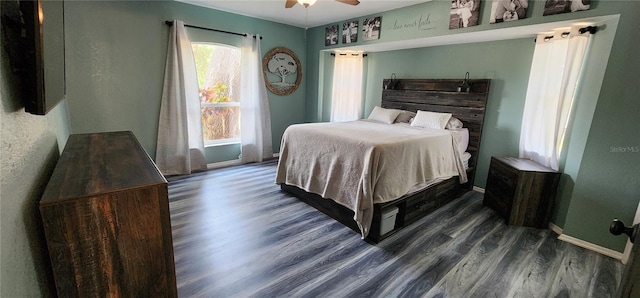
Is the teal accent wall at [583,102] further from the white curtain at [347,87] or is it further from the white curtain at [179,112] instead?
the white curtain at [179,112]

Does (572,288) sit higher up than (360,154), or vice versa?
(360,154)

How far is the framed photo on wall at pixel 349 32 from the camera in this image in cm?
414

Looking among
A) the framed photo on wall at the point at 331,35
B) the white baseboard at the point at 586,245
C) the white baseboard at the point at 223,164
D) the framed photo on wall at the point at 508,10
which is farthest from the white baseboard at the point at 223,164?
the white baseboard at the point at 586,245

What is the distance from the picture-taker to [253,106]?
4.55 meters

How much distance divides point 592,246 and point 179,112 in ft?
15.7

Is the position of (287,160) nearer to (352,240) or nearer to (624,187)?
(352,240)

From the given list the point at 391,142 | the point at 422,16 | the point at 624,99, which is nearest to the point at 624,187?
the point at 624,99

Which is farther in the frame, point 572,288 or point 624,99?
point 624,99

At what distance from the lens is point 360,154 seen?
2461mm

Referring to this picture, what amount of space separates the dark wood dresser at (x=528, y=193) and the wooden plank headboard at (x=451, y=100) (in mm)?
788

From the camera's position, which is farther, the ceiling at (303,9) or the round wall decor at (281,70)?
the round wall decor at (281,70)

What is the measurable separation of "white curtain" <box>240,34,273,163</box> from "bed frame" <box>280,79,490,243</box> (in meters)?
1.52

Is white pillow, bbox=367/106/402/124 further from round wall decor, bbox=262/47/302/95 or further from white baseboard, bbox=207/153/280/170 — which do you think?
white baseboard, bbox=207/153/280/170

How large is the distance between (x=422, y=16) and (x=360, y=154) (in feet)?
6.72
